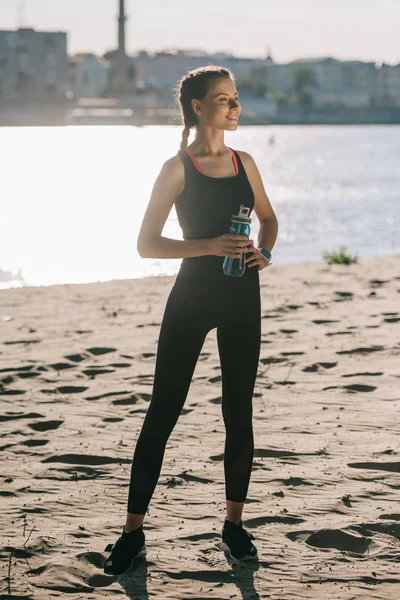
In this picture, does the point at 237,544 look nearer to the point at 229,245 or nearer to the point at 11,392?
the point at 229,245

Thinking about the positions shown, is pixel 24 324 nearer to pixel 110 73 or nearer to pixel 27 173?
pixel 27 173

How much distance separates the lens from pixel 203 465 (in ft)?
16.5

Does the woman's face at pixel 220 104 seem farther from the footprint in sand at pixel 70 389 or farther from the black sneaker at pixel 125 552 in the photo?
the footprint in sand at pixel 70 389

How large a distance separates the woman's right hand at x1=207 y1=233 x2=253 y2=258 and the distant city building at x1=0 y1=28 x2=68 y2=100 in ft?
541

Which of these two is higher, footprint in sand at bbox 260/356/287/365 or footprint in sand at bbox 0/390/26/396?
footprint in sand at bbox 260/356/287/365

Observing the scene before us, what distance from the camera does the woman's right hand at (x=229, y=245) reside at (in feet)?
11.5

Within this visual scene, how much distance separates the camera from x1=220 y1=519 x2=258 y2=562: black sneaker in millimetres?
3814

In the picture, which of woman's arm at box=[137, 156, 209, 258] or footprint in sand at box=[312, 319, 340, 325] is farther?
footprint in sand at box=[312, 319, 340, 325]

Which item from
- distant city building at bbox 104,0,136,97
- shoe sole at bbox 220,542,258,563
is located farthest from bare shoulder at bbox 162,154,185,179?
distant city building at bbox 104,0,136,97

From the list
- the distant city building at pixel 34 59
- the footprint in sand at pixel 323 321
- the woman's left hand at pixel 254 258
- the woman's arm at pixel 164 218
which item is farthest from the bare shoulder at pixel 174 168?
the distant city building at pixel 34 59

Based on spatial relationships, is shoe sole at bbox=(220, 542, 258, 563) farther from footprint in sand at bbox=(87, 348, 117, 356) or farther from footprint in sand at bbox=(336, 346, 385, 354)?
footprint in sand at bbox=(87, 348, 117, 356)

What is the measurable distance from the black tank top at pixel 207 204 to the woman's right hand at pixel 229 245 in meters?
0.09

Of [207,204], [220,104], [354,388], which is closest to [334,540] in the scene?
[207,204]

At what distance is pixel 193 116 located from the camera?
3672 mm
